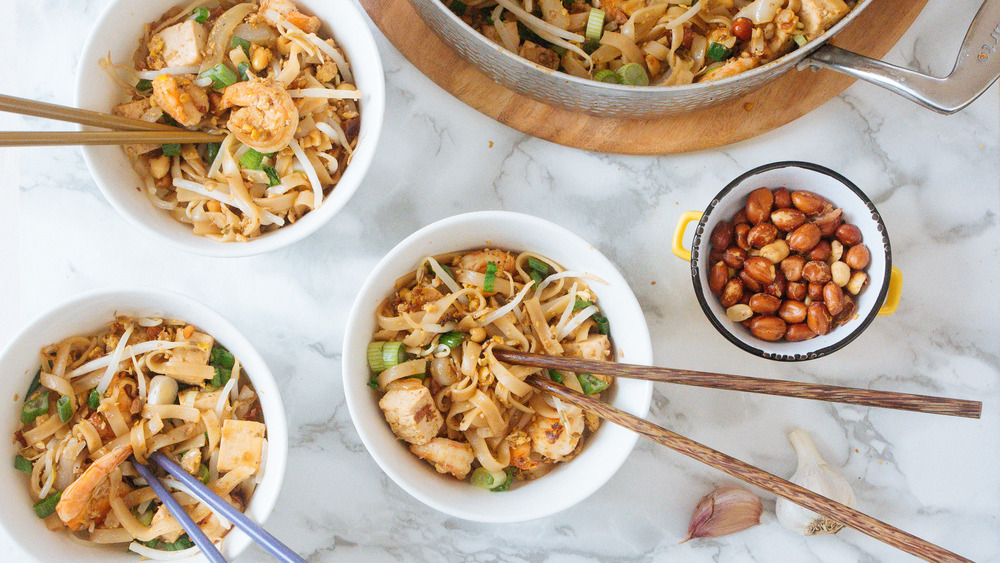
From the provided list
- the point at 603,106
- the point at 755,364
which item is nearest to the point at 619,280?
the point at 603,106

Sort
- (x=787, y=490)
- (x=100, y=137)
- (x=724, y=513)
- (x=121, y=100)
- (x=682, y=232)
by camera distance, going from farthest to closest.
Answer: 1. (x=724, y=513)
2. (x=682, y=232)
3. (x=121, y=100)
4. (x=100, y=137)
5. (x=787, y=490)

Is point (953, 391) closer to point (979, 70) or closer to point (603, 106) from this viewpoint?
point (979, 70)

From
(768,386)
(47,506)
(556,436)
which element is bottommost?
(47,506)

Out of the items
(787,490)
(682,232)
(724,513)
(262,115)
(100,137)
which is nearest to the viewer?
(787,490)

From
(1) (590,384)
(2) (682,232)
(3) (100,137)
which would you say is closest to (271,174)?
(3) (100,137)

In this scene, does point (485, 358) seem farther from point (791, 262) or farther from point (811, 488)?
point (811, 488)
